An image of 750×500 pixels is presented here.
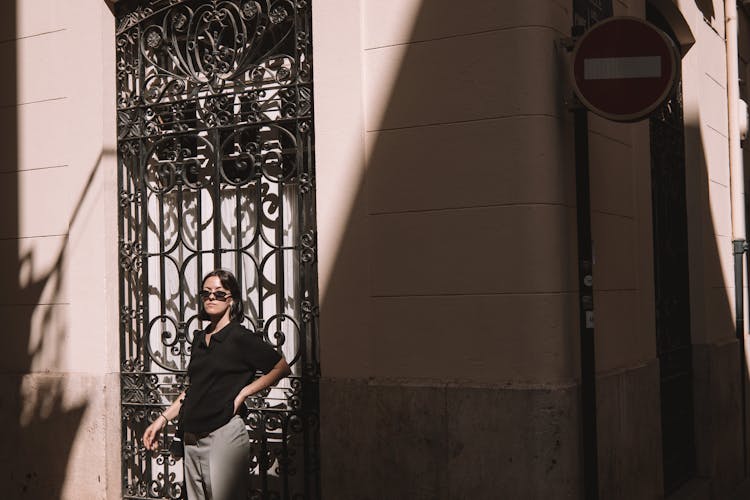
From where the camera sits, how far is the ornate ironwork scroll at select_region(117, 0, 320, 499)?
7.31 metres

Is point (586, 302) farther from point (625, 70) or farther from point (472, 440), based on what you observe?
point (625, 70)

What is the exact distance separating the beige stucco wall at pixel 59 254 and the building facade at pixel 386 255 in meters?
0.02

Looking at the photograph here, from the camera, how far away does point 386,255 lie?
680 cm

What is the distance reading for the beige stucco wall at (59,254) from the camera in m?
8.01

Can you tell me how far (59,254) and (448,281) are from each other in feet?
11.1

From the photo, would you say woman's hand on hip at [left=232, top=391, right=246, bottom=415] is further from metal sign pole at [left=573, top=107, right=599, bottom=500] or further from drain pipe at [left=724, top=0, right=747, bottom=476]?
drain pipe at [left=724, top=0, right=747, bottom=476]

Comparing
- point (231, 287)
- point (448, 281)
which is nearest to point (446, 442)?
point (448, 281)

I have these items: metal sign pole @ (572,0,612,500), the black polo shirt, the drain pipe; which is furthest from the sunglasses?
the drain pipe

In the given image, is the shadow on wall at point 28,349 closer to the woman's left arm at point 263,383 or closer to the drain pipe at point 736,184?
the woman's left arm at point 263,383

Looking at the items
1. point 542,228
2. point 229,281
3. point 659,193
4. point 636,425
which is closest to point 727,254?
point 659,193

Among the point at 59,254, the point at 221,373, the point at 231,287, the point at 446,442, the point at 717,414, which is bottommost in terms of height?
the point at 717,414

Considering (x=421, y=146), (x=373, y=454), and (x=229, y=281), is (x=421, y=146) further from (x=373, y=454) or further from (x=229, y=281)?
(x=373, y=454)

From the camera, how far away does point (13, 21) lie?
339 inches

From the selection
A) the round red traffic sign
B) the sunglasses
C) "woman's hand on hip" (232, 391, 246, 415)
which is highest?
the round red traffic sign
